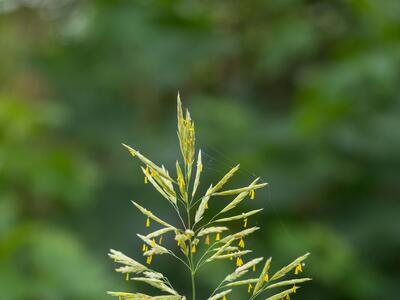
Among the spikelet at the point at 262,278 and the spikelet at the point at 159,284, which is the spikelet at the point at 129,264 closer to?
the spikelet at the point at 159,284

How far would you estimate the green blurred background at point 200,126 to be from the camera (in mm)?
4281

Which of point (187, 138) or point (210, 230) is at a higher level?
point (187, 138)

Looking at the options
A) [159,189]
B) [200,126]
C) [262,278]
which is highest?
[200,126]

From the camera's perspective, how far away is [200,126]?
5.28 metres

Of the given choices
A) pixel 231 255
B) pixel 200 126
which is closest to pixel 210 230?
pixel 231 255

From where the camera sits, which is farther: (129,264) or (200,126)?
(200,126)

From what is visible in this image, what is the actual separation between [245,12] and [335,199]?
1.96m

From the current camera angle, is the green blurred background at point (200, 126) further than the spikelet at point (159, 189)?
Yes

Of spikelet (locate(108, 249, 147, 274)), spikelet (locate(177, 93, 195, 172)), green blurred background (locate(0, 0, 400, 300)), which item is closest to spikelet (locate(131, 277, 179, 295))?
spikelet (locate(108, 249, 147, 274))

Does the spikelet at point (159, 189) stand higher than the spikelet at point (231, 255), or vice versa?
the spikelet at point (159, 189)

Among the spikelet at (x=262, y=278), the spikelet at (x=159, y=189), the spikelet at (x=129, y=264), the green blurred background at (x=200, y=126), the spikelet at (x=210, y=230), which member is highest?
the green blurred background at (x=200, y=126)

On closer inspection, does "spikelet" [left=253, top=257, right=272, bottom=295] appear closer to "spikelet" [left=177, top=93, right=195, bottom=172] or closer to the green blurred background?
"spikelet" [left=177, top=93, right=195, bottom=172]

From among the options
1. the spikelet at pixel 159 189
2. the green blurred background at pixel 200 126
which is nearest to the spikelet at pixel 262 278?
the spikelet at pixel 159 189

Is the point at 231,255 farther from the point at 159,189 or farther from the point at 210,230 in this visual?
the point at 159,189
